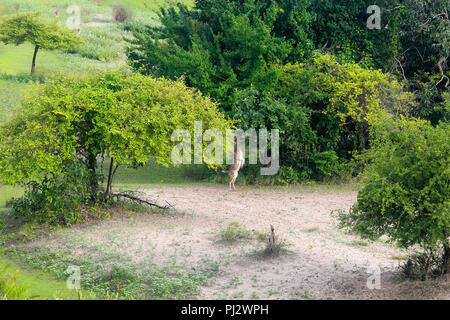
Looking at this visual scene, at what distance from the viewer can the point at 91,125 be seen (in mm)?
11789

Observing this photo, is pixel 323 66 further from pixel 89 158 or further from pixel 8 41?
pixel 8 41

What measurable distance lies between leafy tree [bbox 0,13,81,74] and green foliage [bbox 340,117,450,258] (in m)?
25.8

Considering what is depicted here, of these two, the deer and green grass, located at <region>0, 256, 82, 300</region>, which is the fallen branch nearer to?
the deer

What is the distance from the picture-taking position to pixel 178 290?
28.0ft

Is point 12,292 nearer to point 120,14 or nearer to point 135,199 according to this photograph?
point 135,199

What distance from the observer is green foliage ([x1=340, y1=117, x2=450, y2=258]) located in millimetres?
7770

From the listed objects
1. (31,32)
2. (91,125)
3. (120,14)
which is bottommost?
(91,125)

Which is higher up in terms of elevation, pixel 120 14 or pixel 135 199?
pixel 120 14

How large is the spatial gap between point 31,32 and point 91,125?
69.3ft

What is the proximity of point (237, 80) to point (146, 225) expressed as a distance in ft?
21.2

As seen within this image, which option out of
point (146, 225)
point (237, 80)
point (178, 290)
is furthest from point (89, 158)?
point (237, 80)

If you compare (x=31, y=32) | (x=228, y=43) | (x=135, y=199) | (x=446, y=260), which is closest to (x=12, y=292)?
(x=446, y=260)

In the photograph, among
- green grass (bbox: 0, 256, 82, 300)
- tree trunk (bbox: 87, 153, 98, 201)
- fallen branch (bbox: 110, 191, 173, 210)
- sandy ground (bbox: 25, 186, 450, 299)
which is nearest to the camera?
sandy ground (bbox: 25, 186, 450, 299)

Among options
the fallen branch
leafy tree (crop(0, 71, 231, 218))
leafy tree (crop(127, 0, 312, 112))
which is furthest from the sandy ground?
leafy tree (crop(127, 0, 312, 112))
